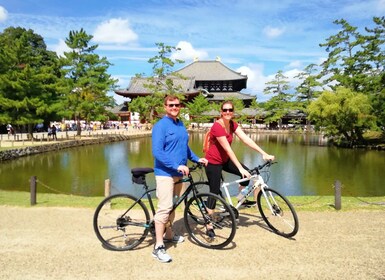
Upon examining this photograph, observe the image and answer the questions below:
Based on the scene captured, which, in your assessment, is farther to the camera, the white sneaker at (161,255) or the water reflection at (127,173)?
the water reflection at (127,173)

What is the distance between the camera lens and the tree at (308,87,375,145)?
1135 inches

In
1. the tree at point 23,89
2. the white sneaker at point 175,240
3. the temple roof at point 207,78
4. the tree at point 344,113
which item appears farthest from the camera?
the temple roof at point 207,78

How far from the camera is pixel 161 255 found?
13.0 ft

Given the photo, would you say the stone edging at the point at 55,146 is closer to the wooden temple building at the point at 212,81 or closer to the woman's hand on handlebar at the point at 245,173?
the woman's hand on handlebar at the point at 245,173

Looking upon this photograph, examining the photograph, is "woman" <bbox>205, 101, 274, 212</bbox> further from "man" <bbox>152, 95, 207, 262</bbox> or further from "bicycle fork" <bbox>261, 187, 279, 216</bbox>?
"man" <bbox>152, 95, 207, 262</bbox>

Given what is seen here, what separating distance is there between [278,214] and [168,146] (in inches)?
77.2

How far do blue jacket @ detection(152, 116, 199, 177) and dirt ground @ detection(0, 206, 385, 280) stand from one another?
1.07 metres

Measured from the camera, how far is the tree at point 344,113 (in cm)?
2882

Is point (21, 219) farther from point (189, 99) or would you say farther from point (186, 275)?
point (189, 99)

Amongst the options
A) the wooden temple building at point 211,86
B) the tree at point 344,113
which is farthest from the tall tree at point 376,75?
the wooden temple building at point 211,86

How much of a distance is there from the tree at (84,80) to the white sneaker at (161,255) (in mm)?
27623

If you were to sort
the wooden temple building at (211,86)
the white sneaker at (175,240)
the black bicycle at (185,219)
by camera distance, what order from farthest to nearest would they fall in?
the wooden temple building at (211,86) → the white sneaker at (175,240) → the black bicycle at (185,219)

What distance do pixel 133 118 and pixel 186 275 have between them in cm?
5322

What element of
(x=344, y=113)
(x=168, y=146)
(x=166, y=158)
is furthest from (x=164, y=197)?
(x=344, y=113)
